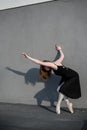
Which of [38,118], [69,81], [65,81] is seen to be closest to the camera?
[38,118]

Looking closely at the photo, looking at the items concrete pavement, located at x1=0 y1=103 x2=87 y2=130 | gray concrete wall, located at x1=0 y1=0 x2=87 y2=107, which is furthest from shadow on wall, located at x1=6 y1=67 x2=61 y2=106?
concrete pavement, located at x1=0 y1=103 x2=87 y2=130

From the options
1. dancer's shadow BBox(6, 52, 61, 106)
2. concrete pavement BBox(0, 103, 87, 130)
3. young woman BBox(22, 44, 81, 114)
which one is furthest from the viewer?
dancer's shadow BBox(6, 52, 61, 106)

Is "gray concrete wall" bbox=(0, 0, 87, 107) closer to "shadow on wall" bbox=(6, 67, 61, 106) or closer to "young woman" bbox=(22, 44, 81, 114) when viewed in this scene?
"shadow on wall" bbox=(6, 67, 61, 106)

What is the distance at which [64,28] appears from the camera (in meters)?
12.0

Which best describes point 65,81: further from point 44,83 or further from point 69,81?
point 44,83

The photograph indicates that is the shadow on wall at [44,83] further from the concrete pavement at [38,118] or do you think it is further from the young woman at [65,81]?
the young woman at [65,81]

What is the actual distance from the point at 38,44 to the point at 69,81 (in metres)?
1.47

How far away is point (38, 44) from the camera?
A: 12.3m

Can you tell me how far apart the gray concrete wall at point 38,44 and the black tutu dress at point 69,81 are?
0.42m

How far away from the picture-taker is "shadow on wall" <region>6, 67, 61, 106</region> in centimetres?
1223

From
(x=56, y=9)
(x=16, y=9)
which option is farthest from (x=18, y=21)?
(x=56, y=9)

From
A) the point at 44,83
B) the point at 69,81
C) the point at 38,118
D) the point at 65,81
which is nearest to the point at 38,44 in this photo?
the point at 44,83

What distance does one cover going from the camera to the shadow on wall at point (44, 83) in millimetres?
12227

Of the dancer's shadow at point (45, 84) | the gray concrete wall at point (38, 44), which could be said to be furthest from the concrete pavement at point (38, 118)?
the gray concrete wall at point (38, 44)
